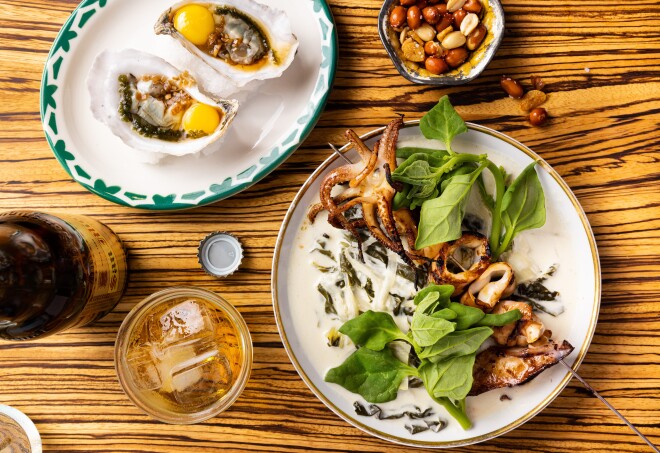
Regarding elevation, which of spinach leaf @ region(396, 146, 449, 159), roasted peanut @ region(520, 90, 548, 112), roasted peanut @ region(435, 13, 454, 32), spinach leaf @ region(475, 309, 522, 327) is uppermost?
roasted peanut @ region(435, 13, 454, 32)

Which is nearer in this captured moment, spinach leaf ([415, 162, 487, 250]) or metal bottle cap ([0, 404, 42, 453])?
spinach leaf ([415, 162, 487, 250])

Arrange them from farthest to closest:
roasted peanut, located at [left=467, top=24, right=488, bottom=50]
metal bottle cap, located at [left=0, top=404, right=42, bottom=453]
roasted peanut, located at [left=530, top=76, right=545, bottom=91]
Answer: metal bottle cap, located at [left=0, top=404, right=42, bottom=453]
roasted peanut, located at [left=530, top=76, right=545, bottom=91]
roasted peanut, located at [left=467, top=24, right=488, bottom=50]

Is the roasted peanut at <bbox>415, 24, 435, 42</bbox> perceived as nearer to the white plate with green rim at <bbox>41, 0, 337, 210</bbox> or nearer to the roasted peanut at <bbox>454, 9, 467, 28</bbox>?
the roasted peanut at <bbox>454, 9, 467, 28</bbox>

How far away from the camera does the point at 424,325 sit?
5.48 ft

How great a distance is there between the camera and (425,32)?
1.86m

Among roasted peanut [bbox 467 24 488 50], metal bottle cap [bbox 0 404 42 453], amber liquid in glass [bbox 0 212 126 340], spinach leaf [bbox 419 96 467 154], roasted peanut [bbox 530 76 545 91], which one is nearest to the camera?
amber liquid in glass [bbox 0 212 126 340]

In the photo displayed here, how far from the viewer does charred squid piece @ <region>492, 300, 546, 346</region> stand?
5.71 ft

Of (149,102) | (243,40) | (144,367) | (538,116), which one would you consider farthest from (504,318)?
(149,102)

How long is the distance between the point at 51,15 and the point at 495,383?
196 centimetres

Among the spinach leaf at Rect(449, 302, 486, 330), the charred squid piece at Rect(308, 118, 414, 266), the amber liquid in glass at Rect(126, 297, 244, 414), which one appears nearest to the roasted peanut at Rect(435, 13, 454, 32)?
the charred squid piece at Rect(308, 118, 414, 266)

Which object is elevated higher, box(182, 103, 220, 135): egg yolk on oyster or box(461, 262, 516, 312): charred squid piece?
box(182, 103, 220, 135): egg yolk on oyster

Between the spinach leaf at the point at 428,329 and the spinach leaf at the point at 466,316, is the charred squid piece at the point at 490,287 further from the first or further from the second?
the spinach leaf at the point at 428,329

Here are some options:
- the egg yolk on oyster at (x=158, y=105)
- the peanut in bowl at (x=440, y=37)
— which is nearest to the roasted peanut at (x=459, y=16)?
the peanut in bowl at (x=440, y=37)

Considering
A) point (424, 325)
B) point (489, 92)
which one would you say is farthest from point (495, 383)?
point (489, 92)
